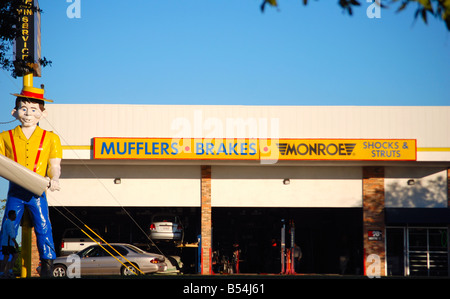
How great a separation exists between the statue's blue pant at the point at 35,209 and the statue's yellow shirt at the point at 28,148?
550 millimetres

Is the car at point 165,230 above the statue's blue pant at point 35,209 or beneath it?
beneath

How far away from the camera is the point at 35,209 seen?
1298 cm

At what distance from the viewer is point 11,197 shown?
1295 cm

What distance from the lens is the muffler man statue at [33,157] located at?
42.4 ft

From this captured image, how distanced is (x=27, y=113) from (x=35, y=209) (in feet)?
6.84

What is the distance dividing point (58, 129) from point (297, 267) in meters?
12.8

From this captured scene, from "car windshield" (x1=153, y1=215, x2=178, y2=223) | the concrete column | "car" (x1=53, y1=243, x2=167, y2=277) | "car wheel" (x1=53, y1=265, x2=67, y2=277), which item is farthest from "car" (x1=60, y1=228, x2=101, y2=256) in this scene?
the concrete column

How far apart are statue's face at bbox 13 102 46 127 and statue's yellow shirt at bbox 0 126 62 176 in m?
0.18

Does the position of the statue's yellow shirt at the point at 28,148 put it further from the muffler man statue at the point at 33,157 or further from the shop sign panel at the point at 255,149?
the shop sign panel at the point at 255,149

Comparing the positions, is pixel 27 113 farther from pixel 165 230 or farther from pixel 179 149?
pixel 165 230

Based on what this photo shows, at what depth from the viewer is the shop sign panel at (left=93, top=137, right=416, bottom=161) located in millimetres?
24016

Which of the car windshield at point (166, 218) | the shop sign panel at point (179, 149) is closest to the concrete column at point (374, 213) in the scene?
the shop sign panel at point (179, 149)
